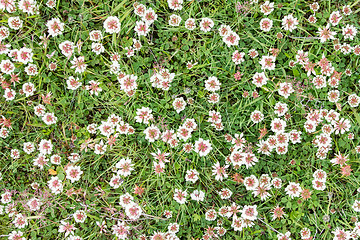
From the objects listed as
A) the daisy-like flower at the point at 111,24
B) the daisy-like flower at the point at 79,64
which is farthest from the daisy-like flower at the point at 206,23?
the daisy-like flower at the point at 79,64

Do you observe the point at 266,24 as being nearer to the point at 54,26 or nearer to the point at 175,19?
the point at 175,19

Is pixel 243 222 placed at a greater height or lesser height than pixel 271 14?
lesser

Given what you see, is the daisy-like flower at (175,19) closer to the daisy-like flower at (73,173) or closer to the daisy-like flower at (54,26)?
the daisy-like flower at (54,26)

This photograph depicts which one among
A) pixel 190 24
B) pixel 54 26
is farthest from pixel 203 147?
pixel 54 26

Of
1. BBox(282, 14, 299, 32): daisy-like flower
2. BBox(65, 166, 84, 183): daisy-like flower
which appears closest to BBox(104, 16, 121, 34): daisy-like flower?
BBox(65, 166, 84, 183): daisy-like flower

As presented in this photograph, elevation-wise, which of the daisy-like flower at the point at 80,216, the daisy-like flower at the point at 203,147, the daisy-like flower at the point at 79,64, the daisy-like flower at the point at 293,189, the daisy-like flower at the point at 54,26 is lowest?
the daisy-like flower at the point at 80,216

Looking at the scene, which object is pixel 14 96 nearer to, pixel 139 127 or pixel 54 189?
pixel 54 189

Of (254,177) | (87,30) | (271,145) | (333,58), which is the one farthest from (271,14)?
(87,30)
